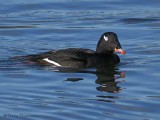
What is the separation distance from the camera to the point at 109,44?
1877cm

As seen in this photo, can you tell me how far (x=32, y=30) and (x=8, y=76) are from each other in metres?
5.52

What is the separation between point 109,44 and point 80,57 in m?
0.93

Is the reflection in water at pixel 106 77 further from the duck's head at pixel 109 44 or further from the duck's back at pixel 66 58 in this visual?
the duck's head at pixel 109 44

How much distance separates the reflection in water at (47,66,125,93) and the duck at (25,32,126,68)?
236 millimetres

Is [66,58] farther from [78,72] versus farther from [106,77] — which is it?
[106,77]

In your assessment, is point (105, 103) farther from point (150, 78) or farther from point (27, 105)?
point (150, 78)

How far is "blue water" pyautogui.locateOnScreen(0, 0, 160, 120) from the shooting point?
13.6 m

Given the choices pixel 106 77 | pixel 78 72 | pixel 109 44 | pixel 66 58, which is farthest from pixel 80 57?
pixel 106 77

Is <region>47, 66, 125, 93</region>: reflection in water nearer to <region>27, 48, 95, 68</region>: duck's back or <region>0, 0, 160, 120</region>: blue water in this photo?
<region>0, 0, 160, 120</region>: blue water

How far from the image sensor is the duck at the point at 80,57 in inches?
714

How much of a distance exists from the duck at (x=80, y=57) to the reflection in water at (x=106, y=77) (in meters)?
0.24

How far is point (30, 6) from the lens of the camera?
2522 centimetres

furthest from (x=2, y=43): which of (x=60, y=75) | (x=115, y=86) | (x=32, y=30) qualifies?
(x=115, y=86)

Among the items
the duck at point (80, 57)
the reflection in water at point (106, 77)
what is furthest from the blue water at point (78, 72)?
the duck at point (80, 57)
